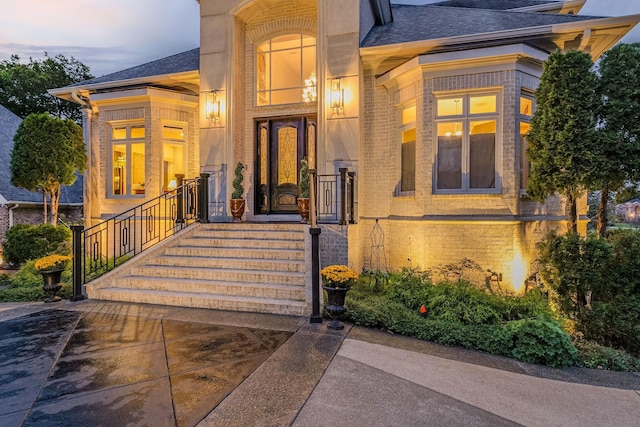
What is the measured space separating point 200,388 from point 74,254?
441 centimetres

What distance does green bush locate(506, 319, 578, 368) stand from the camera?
3758 millimetres

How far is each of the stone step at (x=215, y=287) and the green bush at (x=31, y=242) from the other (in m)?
4.82

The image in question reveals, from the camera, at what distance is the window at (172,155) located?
370 inches

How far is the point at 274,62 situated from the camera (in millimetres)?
8953

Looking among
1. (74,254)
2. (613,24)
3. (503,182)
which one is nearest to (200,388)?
(74,254)

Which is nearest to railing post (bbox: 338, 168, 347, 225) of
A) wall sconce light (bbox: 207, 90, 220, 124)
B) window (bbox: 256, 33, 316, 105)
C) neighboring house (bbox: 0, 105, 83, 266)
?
window (bbox: 256, 33, 316, 105)

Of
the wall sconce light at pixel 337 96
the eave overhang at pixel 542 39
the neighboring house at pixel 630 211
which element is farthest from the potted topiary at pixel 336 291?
the neighboring house at pixel 630 211

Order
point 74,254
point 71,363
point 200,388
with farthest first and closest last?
1. point 74,254
2. point 71,363
3. point 200,388

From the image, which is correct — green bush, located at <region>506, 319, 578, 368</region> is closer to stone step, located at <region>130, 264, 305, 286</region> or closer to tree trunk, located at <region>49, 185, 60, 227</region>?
stone step, located at <region>130, 264, 305, 286</region>

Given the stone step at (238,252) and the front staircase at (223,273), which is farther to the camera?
the stone step at (238,252)

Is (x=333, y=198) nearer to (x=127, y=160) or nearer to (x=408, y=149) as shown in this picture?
(x=408, y=149)

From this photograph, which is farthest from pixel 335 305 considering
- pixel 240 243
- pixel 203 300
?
pixel 240 243

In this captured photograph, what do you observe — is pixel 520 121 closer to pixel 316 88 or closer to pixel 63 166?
pixel 316 88

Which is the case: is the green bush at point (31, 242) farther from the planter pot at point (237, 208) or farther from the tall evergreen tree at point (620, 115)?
the tall evergreen tree at point (620, 115)
